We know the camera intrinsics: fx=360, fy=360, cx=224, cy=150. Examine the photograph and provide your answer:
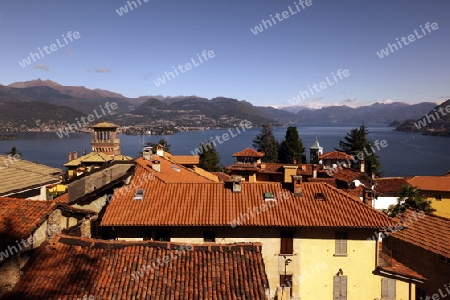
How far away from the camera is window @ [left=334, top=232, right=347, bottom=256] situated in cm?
1886

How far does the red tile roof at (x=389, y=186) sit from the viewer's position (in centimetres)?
4309

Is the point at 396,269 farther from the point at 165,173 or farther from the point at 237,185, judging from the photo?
the point at 165,173

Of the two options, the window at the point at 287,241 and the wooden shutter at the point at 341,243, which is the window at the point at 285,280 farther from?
the wooden shutter at the point at 341,243

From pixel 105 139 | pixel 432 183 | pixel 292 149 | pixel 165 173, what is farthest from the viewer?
pixel 292 149

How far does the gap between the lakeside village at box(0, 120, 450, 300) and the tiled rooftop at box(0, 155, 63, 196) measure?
3.2 inches

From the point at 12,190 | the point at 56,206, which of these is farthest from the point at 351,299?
the point at 12,190

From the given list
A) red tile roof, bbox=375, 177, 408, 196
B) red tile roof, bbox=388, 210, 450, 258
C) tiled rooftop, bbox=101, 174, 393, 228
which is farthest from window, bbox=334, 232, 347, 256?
red tile roof, bbox=375, 177, 408, 196

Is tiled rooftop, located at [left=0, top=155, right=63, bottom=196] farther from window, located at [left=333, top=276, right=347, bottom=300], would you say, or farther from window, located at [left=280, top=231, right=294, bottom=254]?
window, located at [left=333, top=276, right=347, bottom=300]

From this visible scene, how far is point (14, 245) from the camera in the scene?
10.7 m

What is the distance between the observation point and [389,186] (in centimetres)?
4431

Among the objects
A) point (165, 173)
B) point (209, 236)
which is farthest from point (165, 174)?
point (209, 236)

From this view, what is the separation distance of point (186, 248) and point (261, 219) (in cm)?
701

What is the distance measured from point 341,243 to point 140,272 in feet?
37.8

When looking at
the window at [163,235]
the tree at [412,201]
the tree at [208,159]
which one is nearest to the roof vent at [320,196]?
the window at [163,235]
